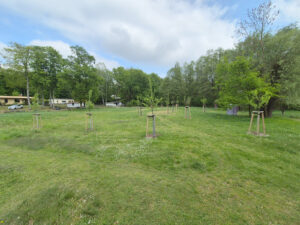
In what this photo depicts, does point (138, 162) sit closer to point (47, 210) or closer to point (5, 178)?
point (47, 210)

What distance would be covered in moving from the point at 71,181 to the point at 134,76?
4781 centimetres

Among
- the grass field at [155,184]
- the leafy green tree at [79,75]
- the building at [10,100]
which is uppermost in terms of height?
the leafy green tree at [79,75]

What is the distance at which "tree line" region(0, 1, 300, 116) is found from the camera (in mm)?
9969

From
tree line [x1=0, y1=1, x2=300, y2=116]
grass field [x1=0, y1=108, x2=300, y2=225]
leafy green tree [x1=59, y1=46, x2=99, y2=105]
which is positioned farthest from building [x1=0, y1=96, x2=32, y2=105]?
grass field [x1=0, y1=108, x2=300, y2=225]

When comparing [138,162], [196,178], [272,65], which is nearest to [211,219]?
[196,178]

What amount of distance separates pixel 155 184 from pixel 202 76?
38.3 meters

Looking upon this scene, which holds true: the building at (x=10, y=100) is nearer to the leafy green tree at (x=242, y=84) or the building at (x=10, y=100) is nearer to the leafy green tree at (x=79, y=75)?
the leafy green tree at (x=79, y=75)

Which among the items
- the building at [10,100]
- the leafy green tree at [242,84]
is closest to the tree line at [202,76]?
the leafy green tree at [242,84]

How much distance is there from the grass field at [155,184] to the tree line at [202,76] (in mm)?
4181

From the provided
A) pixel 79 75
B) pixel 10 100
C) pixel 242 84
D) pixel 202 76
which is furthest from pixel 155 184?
pixel 10 100

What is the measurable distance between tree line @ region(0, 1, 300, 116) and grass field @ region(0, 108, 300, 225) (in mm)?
4181

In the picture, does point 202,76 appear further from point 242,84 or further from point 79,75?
point 79,75

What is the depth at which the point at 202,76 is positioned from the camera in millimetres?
35469

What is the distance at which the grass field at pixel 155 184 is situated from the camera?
206cm
